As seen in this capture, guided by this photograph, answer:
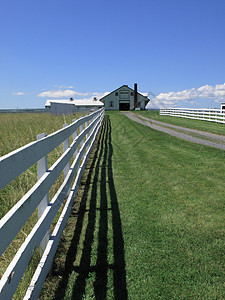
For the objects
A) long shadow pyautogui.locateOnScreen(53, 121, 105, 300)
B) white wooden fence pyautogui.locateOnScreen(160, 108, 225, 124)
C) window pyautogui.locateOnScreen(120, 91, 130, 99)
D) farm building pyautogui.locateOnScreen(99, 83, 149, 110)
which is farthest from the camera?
window pyautogui.locateOnScreen(120, 91, 130, 99)

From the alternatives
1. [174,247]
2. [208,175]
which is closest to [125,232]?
[174,247]

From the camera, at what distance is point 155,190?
17.6 feet

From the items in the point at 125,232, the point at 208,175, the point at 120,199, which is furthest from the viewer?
the point at 208,175

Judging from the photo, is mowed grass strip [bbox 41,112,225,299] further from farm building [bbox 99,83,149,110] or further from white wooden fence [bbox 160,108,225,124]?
farm building [bbox 99,83,149,110]

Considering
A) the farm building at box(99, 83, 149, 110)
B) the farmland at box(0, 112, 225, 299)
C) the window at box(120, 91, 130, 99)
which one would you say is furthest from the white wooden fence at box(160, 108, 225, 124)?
the window at box(120, 91, 130, 99)

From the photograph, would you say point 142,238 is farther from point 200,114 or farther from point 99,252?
point 200,114

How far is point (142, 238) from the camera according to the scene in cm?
353

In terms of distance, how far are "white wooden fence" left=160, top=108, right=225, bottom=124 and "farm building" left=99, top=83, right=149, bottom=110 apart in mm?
33116

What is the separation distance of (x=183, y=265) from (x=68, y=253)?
1.36 metres

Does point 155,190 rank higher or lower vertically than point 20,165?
lower

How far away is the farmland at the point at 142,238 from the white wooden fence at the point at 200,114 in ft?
64.5

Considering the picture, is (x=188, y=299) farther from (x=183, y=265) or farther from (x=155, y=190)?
(x=155, y=190)

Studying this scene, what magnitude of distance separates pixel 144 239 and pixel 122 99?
71371 millimetres

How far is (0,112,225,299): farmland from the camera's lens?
264cm
